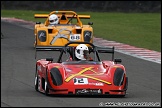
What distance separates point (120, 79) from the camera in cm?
1252

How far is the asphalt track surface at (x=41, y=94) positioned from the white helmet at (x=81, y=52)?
1073mm

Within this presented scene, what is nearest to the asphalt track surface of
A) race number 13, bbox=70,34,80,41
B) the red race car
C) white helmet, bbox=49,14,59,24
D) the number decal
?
the red race car

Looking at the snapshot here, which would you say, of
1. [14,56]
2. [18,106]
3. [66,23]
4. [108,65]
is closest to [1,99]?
[18,106]

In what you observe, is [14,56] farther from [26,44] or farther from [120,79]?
[120,79]

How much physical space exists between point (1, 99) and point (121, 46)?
558 inches

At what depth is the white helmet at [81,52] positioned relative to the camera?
44.2 feet

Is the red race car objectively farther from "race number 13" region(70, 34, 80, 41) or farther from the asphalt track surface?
"race number 13" region(70, 34, 80, 41)

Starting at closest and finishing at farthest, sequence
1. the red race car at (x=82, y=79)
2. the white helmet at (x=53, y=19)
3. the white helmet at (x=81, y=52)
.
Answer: the red race car at (x=82, y=79)
the white helmet at (x=81, y=52)
the white helmet at (x=53, y=19)

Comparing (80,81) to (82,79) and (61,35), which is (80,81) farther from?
(61,35)

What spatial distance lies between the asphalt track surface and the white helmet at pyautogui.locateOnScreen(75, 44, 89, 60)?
3.52ft

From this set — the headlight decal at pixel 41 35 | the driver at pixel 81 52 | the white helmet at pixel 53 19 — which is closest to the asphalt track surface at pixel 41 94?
the headlight decal at pixel 41 35

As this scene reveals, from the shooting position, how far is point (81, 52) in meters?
13.5

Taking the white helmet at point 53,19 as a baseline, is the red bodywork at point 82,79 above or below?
below

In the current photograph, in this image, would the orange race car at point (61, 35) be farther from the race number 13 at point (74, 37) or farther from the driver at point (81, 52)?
the driver at point (81, 52)
